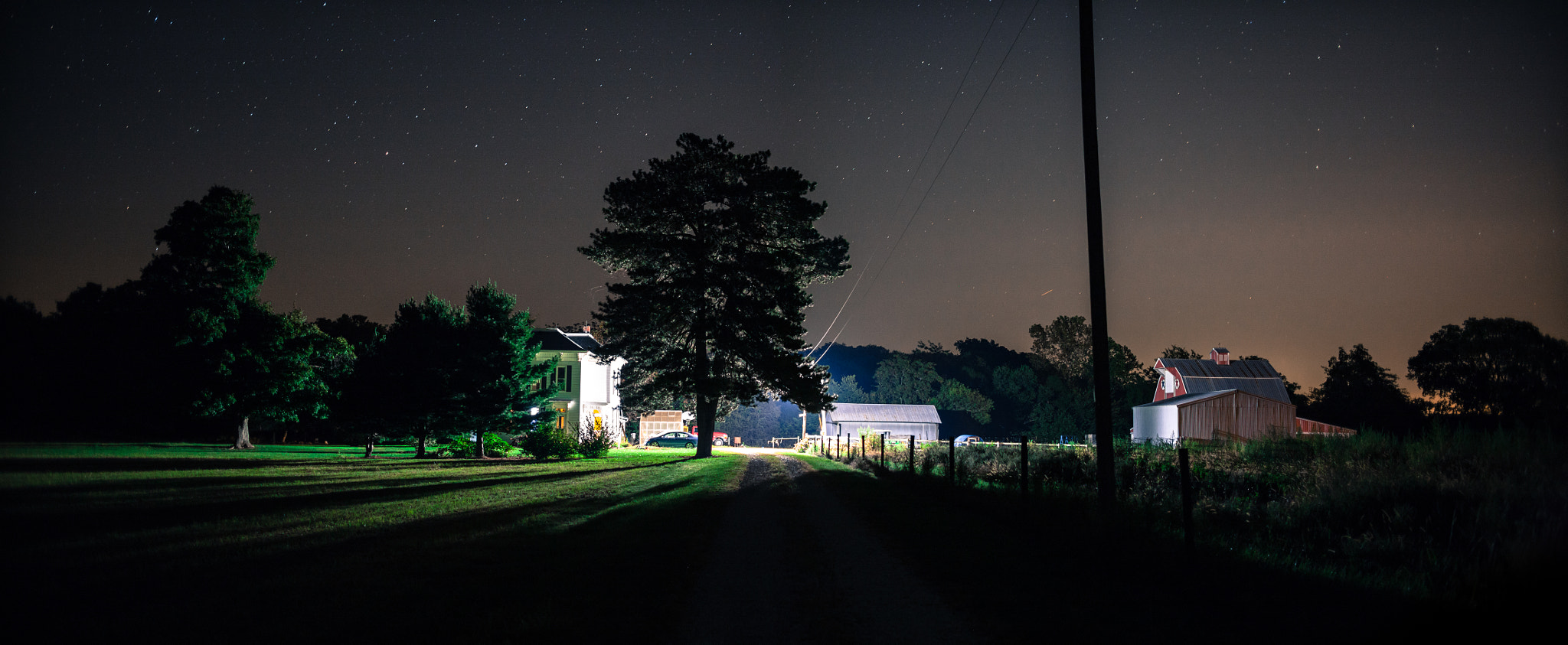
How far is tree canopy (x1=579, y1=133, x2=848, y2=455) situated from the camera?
111 ft

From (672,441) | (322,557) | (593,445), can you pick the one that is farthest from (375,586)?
(672,441)

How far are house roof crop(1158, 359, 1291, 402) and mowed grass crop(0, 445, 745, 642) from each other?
6448 centimetres

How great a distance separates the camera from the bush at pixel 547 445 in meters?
29.3

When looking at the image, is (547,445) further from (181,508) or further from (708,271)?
(181,508)

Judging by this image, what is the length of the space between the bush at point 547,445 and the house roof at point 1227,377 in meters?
56.2

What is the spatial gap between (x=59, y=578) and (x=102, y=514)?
455cm

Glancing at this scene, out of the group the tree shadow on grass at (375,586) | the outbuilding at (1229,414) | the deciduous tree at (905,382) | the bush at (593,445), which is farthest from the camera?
the deciduous tree at (905,382)

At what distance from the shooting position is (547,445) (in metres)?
29.4

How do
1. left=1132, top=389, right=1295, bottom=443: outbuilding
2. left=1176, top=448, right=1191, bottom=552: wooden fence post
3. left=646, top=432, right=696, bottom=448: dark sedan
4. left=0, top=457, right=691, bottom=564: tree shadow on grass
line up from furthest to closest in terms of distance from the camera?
left=646, top=432, right=696, bottom=448: dark sedan < left=1132, top=389, right=1295, bottom=443: outbuilding < left=1176, top=448, right=1191, bottom=552: wooden fence post < left=0, top=457, right=691, bottom=564: tree shadow on grass

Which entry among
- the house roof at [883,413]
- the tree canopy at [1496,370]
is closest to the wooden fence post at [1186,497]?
the tree canopy at [1496,370]

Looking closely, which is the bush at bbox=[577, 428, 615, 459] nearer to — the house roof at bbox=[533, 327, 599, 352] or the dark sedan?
the house roof at bbox=[533, 327, 599, 352]

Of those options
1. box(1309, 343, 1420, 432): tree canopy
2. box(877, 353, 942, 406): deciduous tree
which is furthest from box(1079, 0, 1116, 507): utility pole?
box(877, 353, 942, 406): deciduous tree

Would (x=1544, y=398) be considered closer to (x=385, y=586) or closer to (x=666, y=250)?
(x=385, y=586)

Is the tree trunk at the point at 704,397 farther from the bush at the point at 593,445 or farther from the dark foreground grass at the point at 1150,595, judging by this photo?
the dark foreground grass at the point at 1150,595
